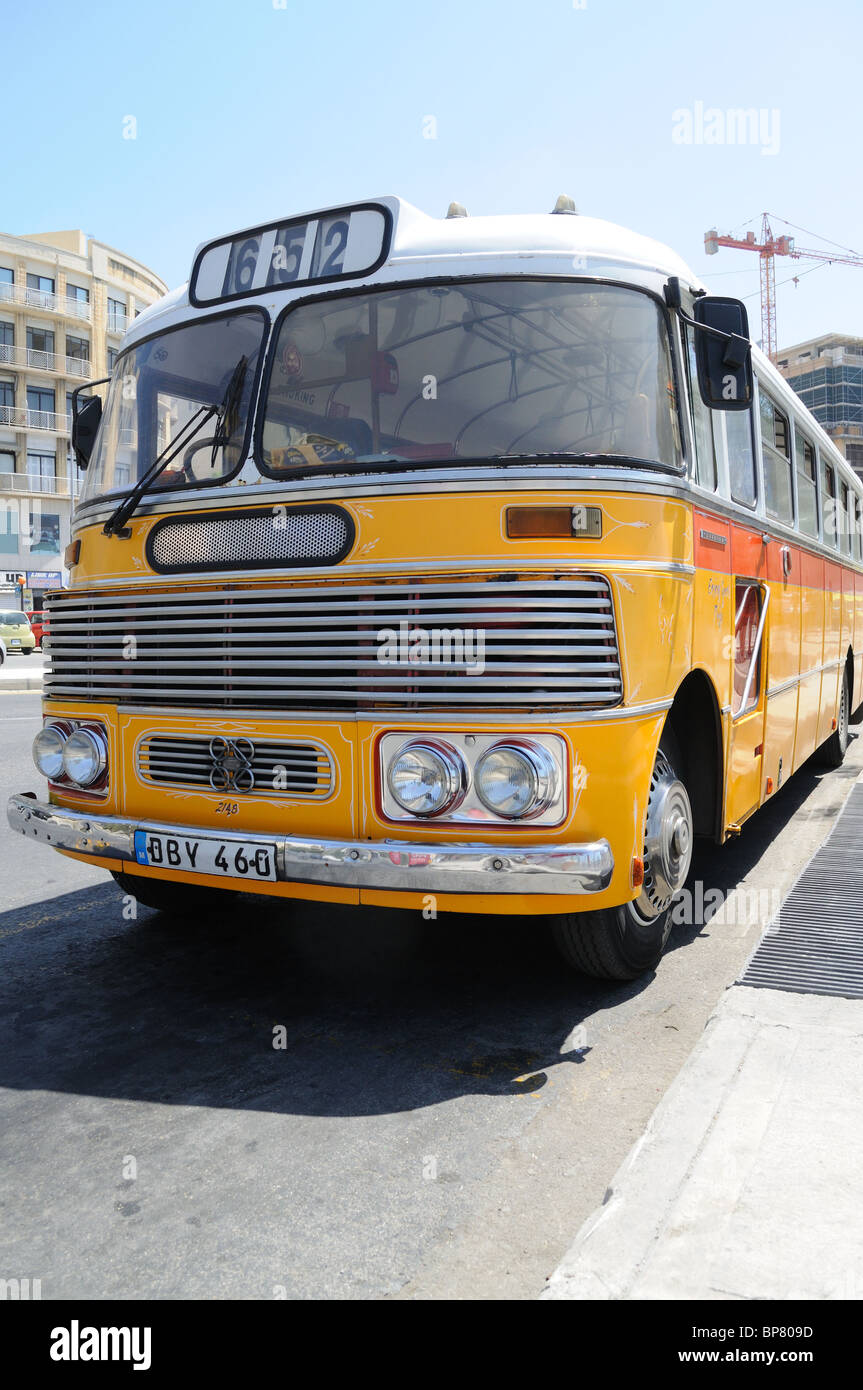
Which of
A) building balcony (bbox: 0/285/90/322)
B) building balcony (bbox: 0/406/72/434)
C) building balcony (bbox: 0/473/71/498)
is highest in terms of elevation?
building balcony (bbox: 0/285/90/322)

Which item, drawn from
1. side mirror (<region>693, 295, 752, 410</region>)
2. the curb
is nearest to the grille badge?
side mirror (<region>693, 295, 752, 410</region>)

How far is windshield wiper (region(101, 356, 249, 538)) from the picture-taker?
164 inches

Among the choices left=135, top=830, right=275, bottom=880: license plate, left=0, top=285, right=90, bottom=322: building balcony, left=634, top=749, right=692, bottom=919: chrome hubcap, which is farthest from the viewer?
left=0, top=285, right=90, bottom=322: building balcony

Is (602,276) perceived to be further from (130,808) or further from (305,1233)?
(305,1233)

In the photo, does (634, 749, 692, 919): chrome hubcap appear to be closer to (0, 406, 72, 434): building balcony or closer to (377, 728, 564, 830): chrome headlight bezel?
(377, 728, 564, 830): chrome headlight bezel

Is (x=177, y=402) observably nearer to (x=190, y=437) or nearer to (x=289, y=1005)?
(x=190, y=437)

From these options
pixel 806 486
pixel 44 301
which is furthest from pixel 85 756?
pixel 44 301

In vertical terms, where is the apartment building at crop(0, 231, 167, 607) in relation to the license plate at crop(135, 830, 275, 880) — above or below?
above

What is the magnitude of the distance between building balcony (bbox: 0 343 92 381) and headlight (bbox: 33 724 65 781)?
48.9m

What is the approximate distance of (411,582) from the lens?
3.57 meters

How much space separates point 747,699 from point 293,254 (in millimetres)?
2943

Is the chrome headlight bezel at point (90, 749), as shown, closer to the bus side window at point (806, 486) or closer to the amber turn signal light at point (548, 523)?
the amber turn signal light at point (548, 523)

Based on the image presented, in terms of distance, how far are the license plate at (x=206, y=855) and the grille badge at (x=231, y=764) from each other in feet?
0.71
